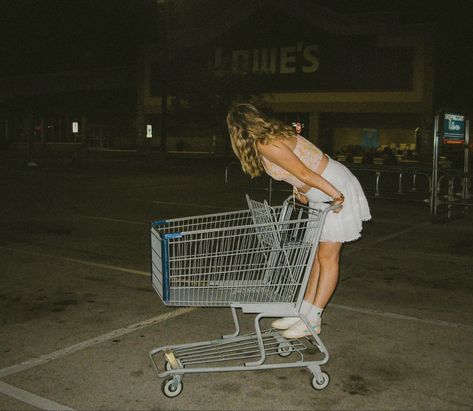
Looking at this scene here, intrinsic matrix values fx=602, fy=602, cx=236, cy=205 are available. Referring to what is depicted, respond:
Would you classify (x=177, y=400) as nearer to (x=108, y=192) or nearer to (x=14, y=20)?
(x=108, y=192)

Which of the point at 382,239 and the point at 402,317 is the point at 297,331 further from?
the point at 382,239

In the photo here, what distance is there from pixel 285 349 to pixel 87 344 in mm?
1475

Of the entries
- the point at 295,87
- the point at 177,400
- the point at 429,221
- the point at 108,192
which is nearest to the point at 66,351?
the point at 177,400

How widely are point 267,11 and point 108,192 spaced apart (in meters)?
29.2

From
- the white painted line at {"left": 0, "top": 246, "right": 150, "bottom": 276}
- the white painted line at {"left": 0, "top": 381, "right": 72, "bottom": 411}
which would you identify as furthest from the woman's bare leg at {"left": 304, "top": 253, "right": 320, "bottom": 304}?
the white painted line at {"left": 0, "top": 246, "right": 150, "bottom": 276}

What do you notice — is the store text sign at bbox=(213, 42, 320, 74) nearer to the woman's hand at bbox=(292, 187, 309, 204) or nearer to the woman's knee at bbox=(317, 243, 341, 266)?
the woman's hand at bbox=(292, 187, 309, 204)

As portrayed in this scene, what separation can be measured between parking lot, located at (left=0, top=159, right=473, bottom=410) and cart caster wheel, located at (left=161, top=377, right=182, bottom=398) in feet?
0.13

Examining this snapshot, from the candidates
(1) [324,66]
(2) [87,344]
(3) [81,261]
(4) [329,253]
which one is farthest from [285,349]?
(1) [324,66]

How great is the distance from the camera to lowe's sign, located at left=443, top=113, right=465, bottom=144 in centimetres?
1109

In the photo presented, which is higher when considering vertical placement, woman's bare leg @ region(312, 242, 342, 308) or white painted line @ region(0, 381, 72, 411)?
woman's bare leg @ region(312, 242, 342, 308)

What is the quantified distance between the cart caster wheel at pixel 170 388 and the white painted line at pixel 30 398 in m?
0.56

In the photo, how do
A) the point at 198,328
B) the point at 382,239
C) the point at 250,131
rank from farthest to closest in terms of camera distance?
the point at 382,239
the point at 198,328
the point at 250,131

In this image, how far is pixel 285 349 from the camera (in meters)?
4.18

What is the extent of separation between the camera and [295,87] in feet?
130
